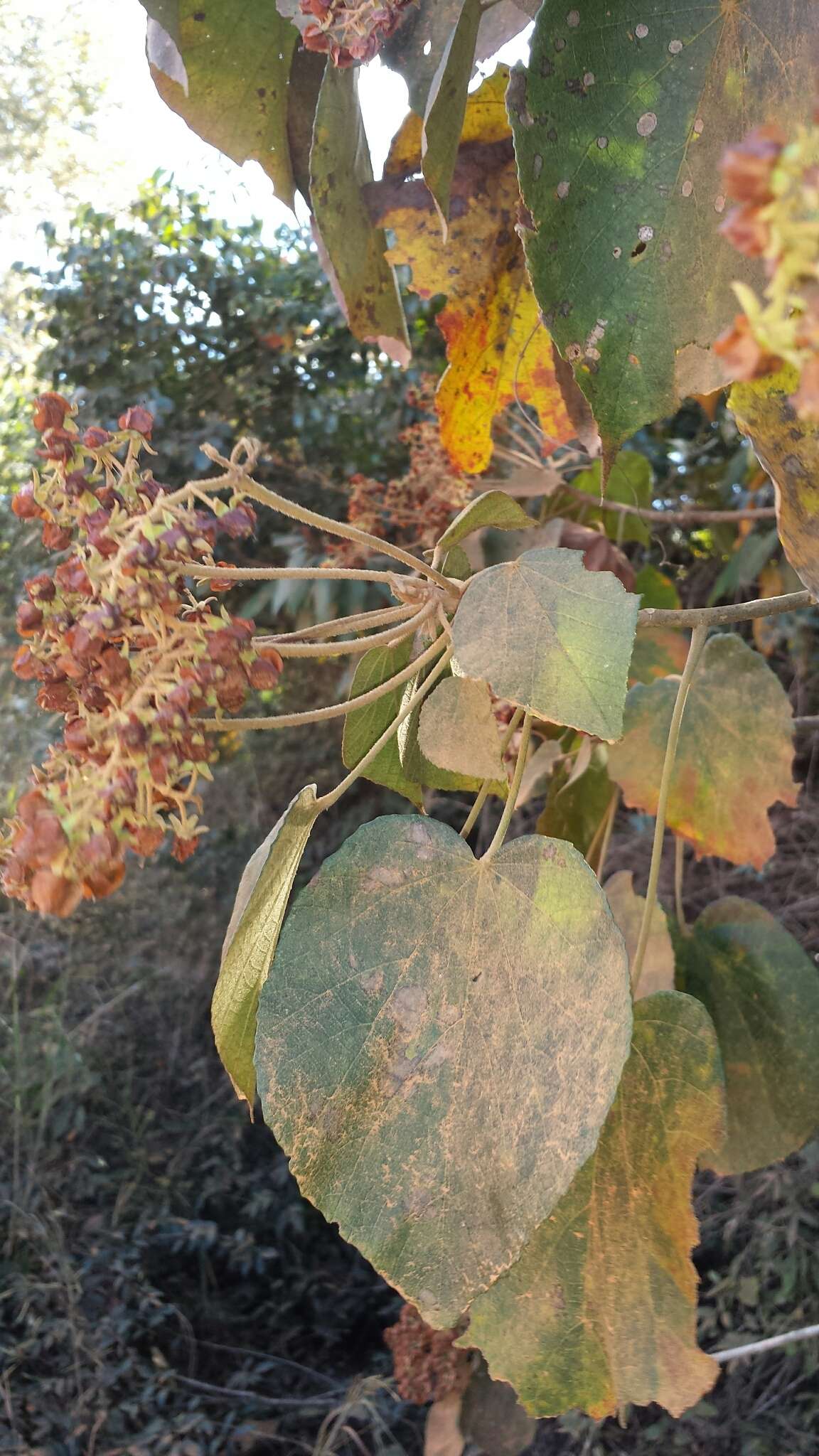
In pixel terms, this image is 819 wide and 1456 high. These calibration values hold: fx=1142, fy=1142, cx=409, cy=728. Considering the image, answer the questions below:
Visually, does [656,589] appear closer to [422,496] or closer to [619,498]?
[619,498]

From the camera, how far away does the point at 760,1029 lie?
2.60 feet

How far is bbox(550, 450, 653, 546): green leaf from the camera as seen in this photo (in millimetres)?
1218

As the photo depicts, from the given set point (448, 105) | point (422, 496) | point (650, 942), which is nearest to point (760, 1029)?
point (650, 942)

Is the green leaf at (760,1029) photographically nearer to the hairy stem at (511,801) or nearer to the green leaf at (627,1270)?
the green leaf at (627,1270)

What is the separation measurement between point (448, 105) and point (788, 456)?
0.63 ft

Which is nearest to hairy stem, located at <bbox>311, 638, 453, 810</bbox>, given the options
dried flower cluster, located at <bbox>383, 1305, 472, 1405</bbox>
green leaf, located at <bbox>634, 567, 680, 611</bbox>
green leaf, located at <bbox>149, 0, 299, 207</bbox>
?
green leaf, located at <bbox>149, 0, 299, 207</bbox>

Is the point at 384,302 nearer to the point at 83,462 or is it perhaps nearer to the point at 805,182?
the point at 83,462

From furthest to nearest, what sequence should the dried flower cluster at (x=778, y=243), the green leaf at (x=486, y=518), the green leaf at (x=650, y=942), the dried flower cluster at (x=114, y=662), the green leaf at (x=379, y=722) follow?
the green leaf at (x=650, y=942) → the green leaf at (x=379, y=722) → the green leaf at (x=486, y=518) → the dried flower cluster at (x=114, y=662) → the dried flower cluster at (x=778, y=243)

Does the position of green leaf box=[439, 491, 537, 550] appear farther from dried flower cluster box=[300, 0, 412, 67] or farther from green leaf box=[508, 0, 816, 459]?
dried flower cluster box=[300, 0, 412, 67]

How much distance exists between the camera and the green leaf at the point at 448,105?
0.43 metres

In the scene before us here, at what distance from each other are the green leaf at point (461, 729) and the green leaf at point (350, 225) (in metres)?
0.24

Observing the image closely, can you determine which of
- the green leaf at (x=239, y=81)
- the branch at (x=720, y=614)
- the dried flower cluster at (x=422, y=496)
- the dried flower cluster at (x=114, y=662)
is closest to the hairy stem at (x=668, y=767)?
the branch at (x=720, y=614)

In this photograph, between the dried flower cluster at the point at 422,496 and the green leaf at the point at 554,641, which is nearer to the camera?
the green leaf at the point at 554,641

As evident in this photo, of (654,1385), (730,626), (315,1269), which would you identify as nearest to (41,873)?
(654,1385)
